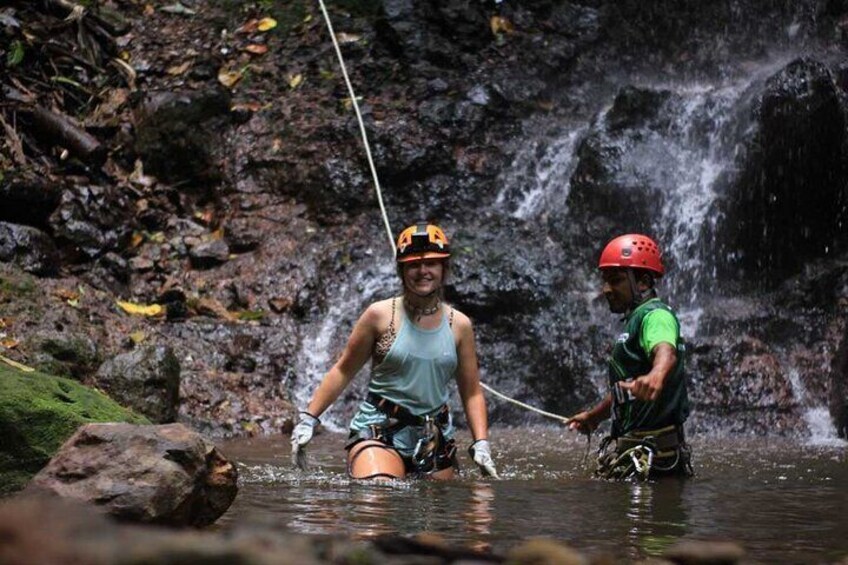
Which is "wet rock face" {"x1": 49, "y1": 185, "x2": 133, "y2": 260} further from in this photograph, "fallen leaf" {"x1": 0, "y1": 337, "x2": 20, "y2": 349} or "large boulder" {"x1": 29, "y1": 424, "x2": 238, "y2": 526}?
"large boulder" {"x1": 29, "y1": 424, "x2": 238, "y2": 526}

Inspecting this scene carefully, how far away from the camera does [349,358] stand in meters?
6.20

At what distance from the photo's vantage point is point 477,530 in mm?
4336

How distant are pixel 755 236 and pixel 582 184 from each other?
2142 mm

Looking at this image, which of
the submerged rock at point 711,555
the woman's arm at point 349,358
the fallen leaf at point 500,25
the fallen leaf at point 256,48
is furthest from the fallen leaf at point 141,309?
the submerged rock at point 711,555

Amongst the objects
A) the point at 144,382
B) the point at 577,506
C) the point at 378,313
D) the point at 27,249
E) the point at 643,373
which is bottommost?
the point at 577,506

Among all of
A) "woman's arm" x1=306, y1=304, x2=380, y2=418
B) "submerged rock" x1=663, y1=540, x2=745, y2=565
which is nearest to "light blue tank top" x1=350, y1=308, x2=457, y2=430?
"woman's arm" x1=306, y1=304, x2=380, y2=418

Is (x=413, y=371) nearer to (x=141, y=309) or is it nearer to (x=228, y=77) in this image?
(x=141, y=309)

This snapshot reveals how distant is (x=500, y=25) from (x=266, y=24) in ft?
11.5

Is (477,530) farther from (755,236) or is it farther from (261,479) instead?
(755,236)

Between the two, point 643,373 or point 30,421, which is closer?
point 30,421

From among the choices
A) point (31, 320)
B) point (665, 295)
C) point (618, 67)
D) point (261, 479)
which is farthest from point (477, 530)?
point (618, 67)

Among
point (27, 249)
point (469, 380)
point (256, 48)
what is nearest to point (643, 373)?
point (469, 380)

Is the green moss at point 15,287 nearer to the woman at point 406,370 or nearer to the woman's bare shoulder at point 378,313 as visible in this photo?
the woman at point 406,370

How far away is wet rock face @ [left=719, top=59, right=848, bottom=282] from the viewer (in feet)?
40.3
